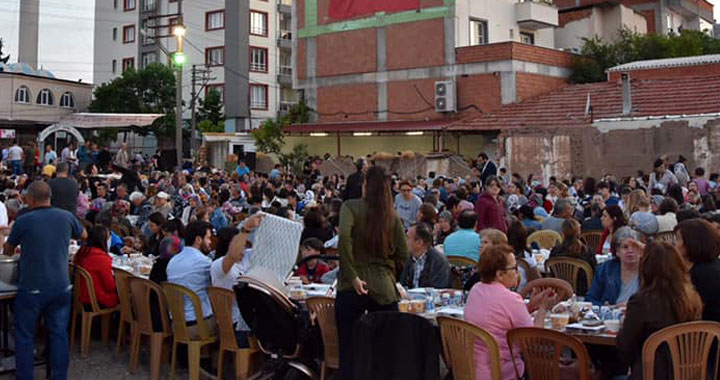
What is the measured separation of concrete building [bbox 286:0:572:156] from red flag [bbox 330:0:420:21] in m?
0.06

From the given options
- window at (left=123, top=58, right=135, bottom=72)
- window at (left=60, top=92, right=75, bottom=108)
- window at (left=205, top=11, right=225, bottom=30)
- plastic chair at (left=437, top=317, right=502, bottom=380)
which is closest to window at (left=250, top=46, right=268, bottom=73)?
window at (left=205, top=11, right=225, bottom=30)

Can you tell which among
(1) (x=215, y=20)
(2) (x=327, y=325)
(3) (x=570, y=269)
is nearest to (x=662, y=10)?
(1) (x=215, y=20)

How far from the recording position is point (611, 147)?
79.7 ft

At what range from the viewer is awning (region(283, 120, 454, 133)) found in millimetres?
30031

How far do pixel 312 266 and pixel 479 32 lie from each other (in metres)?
27.2

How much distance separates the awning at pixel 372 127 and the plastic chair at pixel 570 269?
21.1m

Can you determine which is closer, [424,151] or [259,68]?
[424,151]

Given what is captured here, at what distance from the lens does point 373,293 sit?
18.7 ft

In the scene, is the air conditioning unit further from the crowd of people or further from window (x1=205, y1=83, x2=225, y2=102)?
window (x1=205, y1=83, x2=225, y2=102)

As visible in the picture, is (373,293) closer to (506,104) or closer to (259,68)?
(506,104)

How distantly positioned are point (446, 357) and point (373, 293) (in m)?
0.75

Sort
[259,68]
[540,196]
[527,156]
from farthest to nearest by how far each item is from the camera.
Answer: [259,68] → [527,156] → [540,196]

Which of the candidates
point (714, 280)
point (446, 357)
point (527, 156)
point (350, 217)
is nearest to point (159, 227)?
point (350, 217)

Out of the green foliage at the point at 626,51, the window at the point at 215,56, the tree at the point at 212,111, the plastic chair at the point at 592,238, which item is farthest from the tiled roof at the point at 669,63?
the window at the point at 215,56
